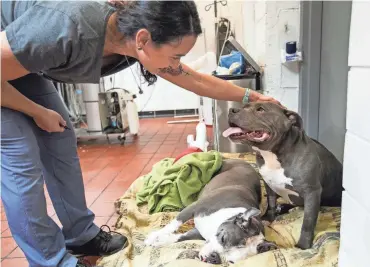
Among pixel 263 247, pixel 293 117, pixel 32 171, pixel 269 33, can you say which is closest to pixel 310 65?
pixel 269 33

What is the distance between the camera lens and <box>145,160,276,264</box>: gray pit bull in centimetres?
144

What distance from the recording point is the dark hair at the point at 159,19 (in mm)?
1093

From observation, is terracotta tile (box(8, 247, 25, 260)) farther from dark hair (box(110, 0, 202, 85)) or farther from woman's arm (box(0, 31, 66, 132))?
dark hair (box(110, 0, 202, 85))

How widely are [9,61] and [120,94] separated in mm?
3033

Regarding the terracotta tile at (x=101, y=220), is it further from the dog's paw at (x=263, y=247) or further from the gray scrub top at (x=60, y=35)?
the gray scrub top at (x=60, y=35)

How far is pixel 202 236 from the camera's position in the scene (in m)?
1.67

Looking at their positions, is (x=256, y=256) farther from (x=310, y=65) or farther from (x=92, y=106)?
(x=92, y=106)

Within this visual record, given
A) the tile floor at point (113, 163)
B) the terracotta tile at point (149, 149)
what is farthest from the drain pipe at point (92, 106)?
the terracotta tile at point (149, 149)

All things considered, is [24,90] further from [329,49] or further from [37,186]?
[329,49]

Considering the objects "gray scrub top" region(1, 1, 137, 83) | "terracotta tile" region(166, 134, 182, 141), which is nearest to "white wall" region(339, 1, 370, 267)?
"gray scrub top" region(1, 1, 137, 83)

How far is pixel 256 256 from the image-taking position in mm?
1401

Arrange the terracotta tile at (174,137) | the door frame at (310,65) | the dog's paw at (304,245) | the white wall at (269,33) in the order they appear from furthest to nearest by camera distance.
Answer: the terracotta tile at (174,137) < the white wall at (269,33) < the door frame at (310,65) < the dog's paw at (304,245)

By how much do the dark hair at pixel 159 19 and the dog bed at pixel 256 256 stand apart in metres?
0.84

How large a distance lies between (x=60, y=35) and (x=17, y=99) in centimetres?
31
